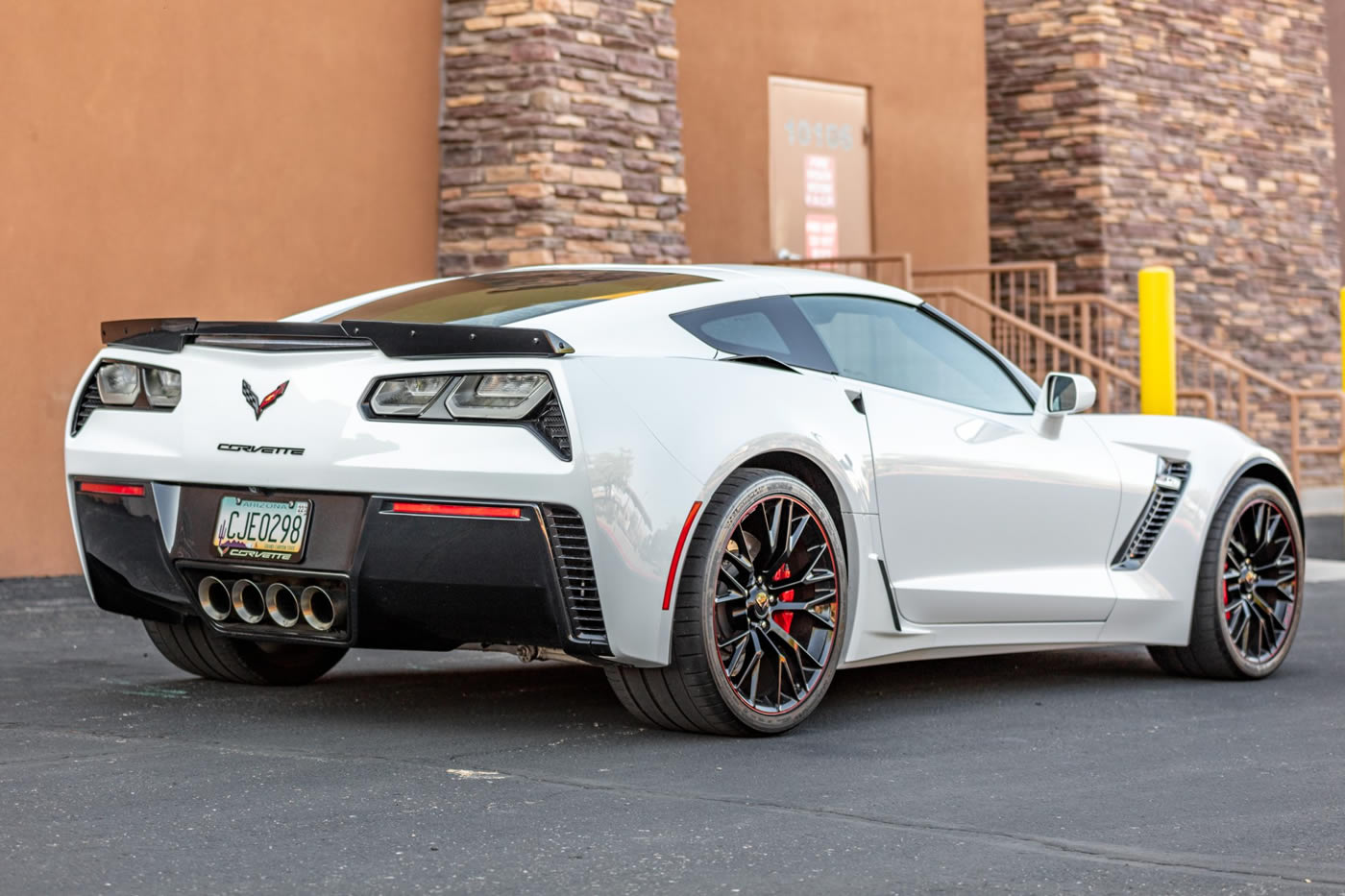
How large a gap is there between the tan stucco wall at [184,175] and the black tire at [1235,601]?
641cm

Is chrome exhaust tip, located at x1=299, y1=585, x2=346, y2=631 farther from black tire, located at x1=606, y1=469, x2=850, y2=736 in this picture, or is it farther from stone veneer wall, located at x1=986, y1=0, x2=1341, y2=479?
stone veneer wall, located at x1=986, y1=0, x2=1341, y2=479

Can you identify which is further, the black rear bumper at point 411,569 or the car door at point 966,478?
the car door at point 966,478

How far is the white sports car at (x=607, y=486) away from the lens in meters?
5.23

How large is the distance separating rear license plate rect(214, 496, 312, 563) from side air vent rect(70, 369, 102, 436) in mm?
672

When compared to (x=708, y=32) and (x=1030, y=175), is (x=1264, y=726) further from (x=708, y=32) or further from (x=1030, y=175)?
(x=1030, y=175)

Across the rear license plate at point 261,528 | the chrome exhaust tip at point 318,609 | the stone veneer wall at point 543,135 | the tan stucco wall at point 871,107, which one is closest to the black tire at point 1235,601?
the chrome exhaust tip at point 318,609

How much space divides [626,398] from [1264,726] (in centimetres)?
237

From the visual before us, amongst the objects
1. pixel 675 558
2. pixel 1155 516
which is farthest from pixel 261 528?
pixel 1155 516

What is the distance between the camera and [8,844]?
4195mm

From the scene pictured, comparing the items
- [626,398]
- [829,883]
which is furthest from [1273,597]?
[829,883]

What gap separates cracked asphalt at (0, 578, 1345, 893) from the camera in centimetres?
403

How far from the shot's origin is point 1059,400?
6.74 metres

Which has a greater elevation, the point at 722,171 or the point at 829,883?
the point at 722,171

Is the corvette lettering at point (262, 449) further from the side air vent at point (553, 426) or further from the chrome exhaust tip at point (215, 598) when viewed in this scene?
the side air vent at point (553, 426)
